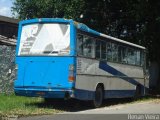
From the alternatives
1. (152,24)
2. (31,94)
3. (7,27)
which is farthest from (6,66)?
(7,27)

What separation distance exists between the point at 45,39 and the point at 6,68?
4.50 m

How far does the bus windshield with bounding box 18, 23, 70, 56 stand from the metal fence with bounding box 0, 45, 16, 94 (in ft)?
11.2

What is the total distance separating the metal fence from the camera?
20.8 meters

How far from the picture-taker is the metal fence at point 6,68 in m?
20.8

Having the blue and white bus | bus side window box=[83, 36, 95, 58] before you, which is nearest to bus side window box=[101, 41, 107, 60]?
the blue and white bus

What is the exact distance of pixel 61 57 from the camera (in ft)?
55.0

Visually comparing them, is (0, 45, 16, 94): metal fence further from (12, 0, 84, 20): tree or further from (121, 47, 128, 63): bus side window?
(12, 0, 84, 20): tree

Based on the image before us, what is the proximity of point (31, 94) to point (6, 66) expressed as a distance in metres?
4.25

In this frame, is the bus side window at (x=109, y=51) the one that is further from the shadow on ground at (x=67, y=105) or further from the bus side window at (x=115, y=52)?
the shadow on ground at (x=67, y=105)

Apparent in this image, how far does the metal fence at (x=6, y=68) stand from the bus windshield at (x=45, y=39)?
11.2 ft

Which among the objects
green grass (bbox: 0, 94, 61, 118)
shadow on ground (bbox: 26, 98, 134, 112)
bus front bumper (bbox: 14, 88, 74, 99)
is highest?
bus front bumper (bbox: 14, 88, 74, 99)

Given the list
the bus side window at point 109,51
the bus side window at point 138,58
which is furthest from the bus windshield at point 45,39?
the bus side window at point 138,58

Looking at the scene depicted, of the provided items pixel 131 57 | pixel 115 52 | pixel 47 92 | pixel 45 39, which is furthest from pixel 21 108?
pixel 131 57

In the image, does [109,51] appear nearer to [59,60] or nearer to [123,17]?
[59,60]
